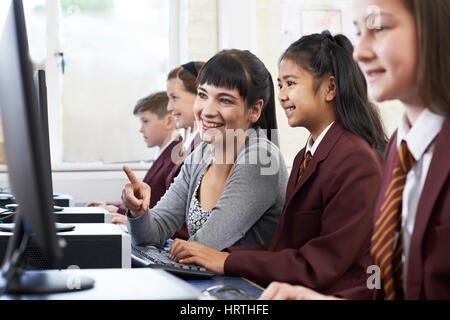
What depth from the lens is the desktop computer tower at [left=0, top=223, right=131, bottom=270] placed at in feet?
4.41

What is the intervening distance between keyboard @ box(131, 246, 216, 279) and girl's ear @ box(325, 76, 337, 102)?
621mm

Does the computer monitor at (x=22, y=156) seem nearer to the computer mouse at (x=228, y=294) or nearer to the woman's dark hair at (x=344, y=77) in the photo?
the computer mouse at (x=228, y=294)

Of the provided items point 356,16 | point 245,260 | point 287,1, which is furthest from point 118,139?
point 356,16

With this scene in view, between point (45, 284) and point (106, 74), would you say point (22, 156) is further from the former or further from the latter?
point (106, 74)

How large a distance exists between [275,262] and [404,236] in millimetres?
424

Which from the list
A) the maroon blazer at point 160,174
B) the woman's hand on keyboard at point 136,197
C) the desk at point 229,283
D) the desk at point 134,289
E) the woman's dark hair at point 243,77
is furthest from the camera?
the maroon blazer at point 160,174

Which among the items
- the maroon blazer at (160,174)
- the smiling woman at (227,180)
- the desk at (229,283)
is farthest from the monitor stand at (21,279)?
Answer: the maroon blazer at (160,174)

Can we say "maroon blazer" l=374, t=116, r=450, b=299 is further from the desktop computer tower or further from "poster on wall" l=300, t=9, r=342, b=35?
"poster on wall" l=300, t=9, r=342, b=35

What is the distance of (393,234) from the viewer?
1.05 meters

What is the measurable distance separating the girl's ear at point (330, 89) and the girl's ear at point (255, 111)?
0.25 metres

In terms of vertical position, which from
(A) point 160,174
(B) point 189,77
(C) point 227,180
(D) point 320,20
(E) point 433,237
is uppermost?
(D) point 320,20

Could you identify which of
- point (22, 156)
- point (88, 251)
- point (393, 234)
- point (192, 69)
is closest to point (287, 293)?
point (393, 234)

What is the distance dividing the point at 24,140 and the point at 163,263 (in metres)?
0.71

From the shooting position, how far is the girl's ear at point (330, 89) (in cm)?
175
